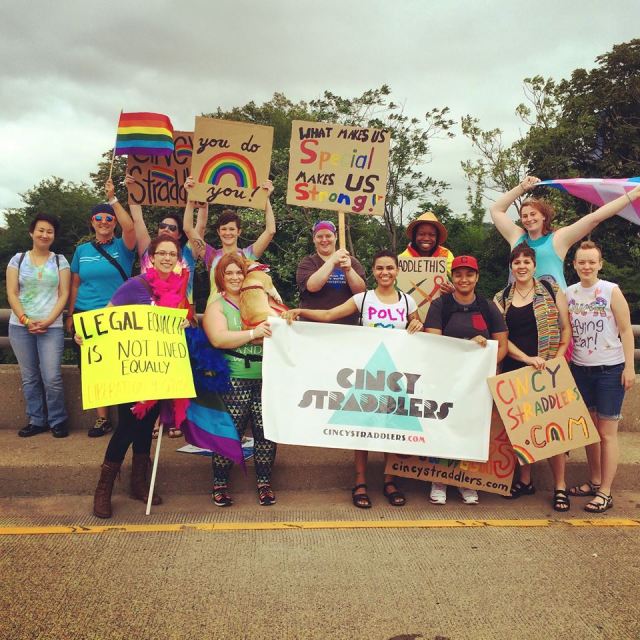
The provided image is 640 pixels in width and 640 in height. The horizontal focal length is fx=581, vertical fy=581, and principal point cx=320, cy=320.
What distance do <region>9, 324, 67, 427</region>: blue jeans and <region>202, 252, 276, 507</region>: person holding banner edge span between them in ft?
5.51

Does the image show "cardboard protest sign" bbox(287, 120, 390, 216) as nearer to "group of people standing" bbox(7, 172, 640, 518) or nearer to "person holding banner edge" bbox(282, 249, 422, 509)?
"group of people standing" bbox(7, 172, 640, 518)

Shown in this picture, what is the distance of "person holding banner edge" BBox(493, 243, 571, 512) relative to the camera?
4.34 meters

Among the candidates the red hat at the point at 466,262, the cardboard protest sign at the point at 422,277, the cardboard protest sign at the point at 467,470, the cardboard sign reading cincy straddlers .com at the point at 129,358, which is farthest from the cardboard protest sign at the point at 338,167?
the cardboard protest sign at the point at 467,470

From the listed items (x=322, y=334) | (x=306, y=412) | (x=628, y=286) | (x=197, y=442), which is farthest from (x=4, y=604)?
(x=628, y=286)

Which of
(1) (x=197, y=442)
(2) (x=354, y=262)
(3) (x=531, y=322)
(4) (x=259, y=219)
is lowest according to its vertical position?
(1) (x=197, y=442)

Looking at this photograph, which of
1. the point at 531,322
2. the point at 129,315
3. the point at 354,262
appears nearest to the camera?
the point at 129,315

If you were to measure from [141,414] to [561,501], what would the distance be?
316 centimetres

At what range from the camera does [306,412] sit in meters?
4.29

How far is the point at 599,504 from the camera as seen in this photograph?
171 inches

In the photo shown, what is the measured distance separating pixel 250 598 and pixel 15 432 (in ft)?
10.8

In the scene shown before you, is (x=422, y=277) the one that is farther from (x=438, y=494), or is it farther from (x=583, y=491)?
(x=583, y=491)

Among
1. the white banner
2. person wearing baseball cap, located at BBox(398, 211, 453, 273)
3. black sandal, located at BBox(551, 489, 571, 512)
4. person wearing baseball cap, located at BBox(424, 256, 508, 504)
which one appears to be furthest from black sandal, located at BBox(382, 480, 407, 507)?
person wearing baseball cap, located at BBox(398, 211, 453, 273)

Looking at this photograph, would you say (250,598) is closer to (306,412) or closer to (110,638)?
(110,638)

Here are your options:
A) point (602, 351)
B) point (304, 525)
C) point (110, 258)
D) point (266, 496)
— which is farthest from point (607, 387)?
point (110, 258)
